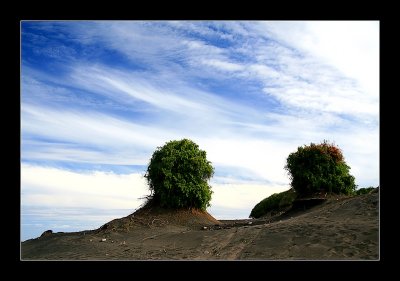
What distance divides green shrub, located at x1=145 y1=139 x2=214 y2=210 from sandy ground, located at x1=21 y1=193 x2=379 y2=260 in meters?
1.62

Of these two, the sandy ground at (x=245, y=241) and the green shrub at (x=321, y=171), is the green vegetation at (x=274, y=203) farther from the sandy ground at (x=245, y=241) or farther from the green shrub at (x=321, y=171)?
the sandy ground at (x=245, y=241)

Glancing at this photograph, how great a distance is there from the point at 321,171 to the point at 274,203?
794cm

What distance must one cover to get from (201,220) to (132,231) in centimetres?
358

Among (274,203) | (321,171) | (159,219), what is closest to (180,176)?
(159,219)

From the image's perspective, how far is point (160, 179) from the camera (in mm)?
20094

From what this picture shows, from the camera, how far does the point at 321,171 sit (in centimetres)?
2005

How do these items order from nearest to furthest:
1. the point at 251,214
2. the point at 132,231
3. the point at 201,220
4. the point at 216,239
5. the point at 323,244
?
the point at 323,244 < the point at 216,239 < the point at 132,231 < the point at 201,220 < the point at 251,214

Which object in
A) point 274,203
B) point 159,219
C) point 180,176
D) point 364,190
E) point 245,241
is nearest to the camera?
point 245,241

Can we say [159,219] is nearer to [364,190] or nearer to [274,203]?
[274,203]

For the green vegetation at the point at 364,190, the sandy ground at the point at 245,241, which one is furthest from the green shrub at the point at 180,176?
the green vegetation at the point at 364,190

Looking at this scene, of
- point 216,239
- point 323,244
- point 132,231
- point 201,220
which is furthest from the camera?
point 201,220
